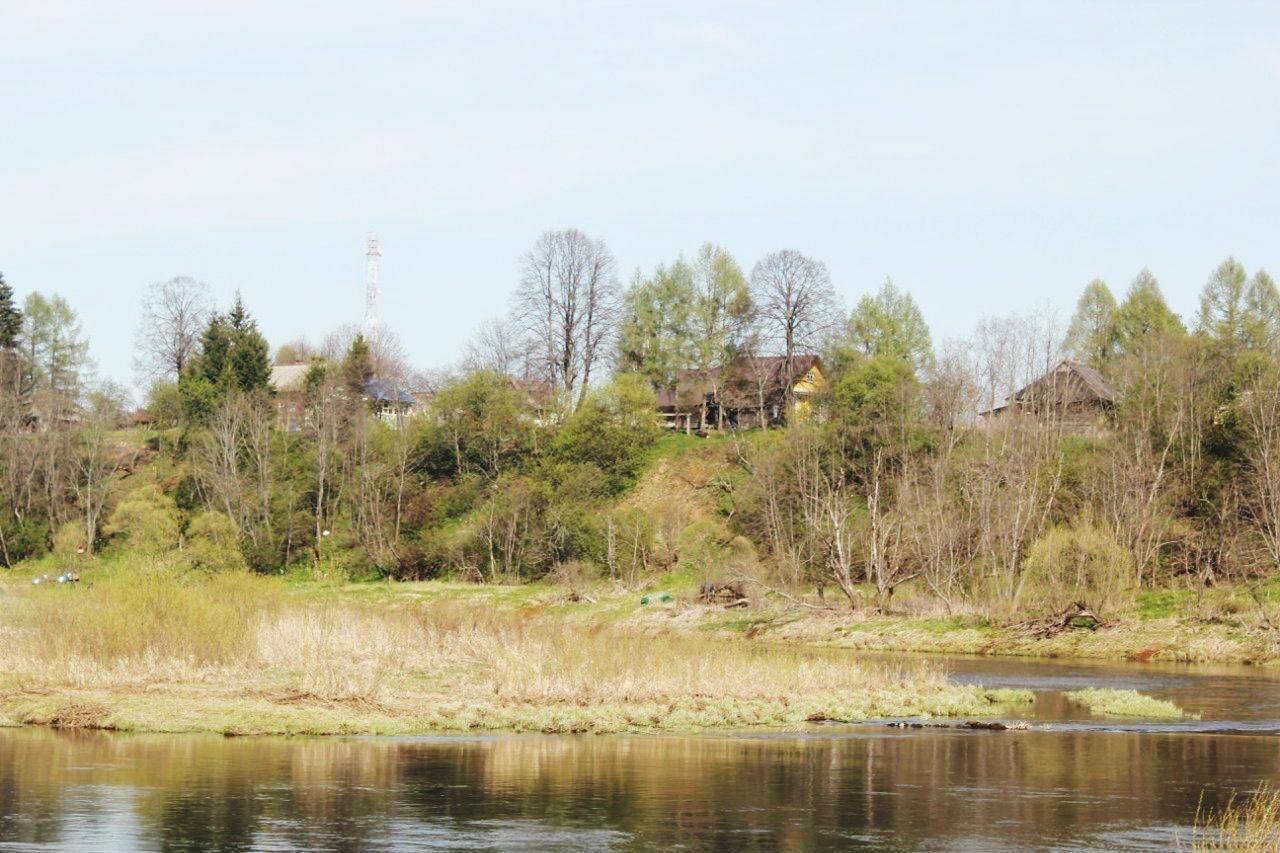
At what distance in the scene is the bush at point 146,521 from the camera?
90.8 meters

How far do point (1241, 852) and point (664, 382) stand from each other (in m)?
101

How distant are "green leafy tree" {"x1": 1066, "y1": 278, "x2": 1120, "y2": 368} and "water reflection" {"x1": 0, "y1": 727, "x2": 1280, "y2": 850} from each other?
92.1 meters

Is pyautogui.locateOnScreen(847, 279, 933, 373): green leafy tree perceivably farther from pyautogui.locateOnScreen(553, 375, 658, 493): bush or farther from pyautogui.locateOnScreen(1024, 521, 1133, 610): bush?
pyautogui.locateOnScreen(1024, 521, 1133, 610): bush

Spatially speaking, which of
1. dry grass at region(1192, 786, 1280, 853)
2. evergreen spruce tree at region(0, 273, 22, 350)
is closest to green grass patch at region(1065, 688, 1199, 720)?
dry grass at region(1192, 786, 1280, 853)

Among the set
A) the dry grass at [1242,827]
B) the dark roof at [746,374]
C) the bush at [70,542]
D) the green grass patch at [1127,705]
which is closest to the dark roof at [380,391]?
the dark roof at [746,374]

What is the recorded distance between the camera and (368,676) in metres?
40.8

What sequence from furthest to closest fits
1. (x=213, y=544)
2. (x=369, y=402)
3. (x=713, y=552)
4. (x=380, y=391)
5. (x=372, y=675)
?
(x=380, y=391) < (x=369, y=402) < (x=213, y=544) < (x=713, y=552) < (x=372, y=675)

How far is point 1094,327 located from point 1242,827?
107 meters

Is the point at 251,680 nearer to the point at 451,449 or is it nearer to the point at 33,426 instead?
the point at 451,449

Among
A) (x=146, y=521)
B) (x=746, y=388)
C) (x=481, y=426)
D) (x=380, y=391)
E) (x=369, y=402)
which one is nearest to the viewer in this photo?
(x=146, y=521)

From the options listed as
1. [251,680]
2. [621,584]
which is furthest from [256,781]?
[621,584]

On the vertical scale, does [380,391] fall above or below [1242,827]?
above

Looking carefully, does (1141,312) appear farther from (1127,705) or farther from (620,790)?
(620,790)

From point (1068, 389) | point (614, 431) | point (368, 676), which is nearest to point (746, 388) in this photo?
point (614, 431)
